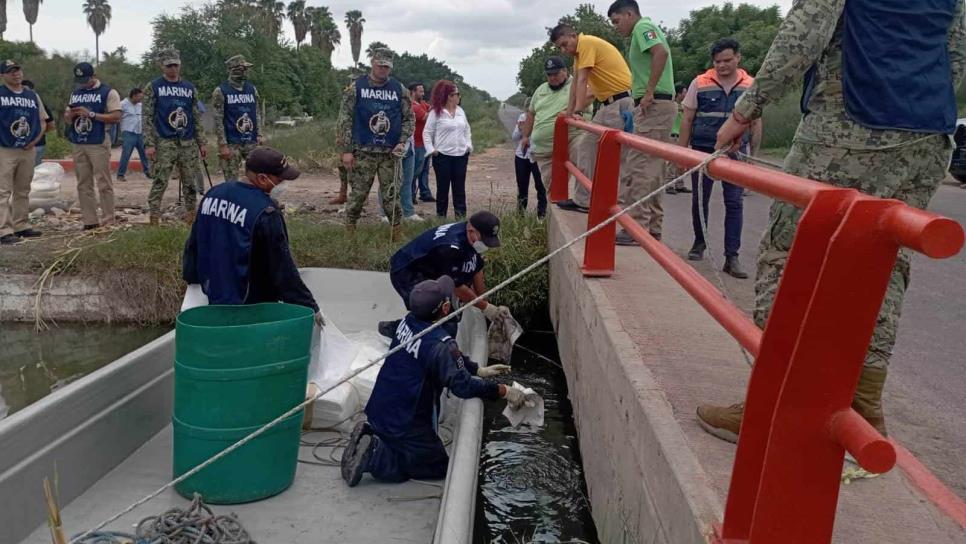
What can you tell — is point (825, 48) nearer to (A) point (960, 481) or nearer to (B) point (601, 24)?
(A) point (960, 481)

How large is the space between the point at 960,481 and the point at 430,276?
3.32 meters

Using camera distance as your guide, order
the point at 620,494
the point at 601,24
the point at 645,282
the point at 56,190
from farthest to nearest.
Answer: the point at 601,24 < the point at 56,190 < the point at 645,282 < the point at 620,494

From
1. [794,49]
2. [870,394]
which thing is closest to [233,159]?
[794,49]

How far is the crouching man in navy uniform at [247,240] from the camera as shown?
13.1 ft

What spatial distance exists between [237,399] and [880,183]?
2.60m

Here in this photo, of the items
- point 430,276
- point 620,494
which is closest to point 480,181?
point 430,276

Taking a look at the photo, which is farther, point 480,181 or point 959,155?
point 480,181

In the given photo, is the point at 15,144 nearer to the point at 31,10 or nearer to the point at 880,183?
the point at 880,183

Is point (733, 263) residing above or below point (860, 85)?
below

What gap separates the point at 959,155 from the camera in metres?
14.0

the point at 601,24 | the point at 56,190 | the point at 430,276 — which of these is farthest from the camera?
the point at 601,24

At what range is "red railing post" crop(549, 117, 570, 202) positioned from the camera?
7.23 metres

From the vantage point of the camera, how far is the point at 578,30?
3409 cm

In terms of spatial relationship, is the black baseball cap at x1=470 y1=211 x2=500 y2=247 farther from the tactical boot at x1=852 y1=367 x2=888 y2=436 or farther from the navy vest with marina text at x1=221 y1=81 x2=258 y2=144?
the navy vest with marina text at x1=221 y1=81 x2=258 y2=144
